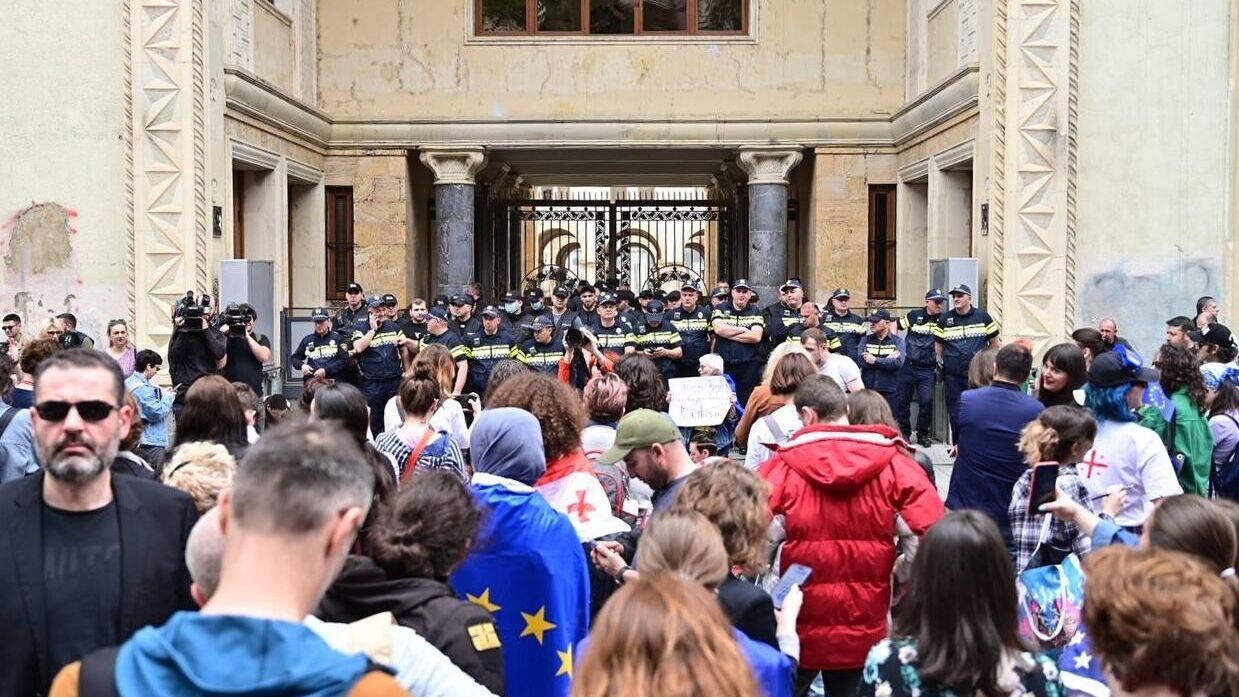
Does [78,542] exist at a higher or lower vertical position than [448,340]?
lower

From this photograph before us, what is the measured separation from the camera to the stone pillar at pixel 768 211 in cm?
2088

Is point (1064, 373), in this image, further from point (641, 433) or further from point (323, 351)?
point (323, 351)

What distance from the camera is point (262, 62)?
59.9 ft

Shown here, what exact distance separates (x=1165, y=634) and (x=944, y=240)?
1616 centimetres

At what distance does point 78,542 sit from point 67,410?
324mm

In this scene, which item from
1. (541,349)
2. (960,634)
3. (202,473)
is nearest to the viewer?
(960,634)

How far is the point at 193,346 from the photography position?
12.0 m

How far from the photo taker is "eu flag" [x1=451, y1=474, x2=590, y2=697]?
4.38 m

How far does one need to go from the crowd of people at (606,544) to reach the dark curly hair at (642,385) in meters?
0.02

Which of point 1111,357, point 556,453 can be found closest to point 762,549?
point 556,453

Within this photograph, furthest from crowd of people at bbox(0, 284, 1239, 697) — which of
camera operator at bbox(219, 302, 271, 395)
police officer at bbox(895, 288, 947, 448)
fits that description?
police officer at bbox(895, 288, 947, 448)

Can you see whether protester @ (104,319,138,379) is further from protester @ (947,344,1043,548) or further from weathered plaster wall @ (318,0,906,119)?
weathered plaster wall @ (318,0,906,119)

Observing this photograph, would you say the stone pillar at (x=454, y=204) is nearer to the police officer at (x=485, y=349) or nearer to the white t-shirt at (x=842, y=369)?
the police officer at (x=485, y=349)

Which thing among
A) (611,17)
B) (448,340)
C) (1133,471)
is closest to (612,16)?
(611,17)
